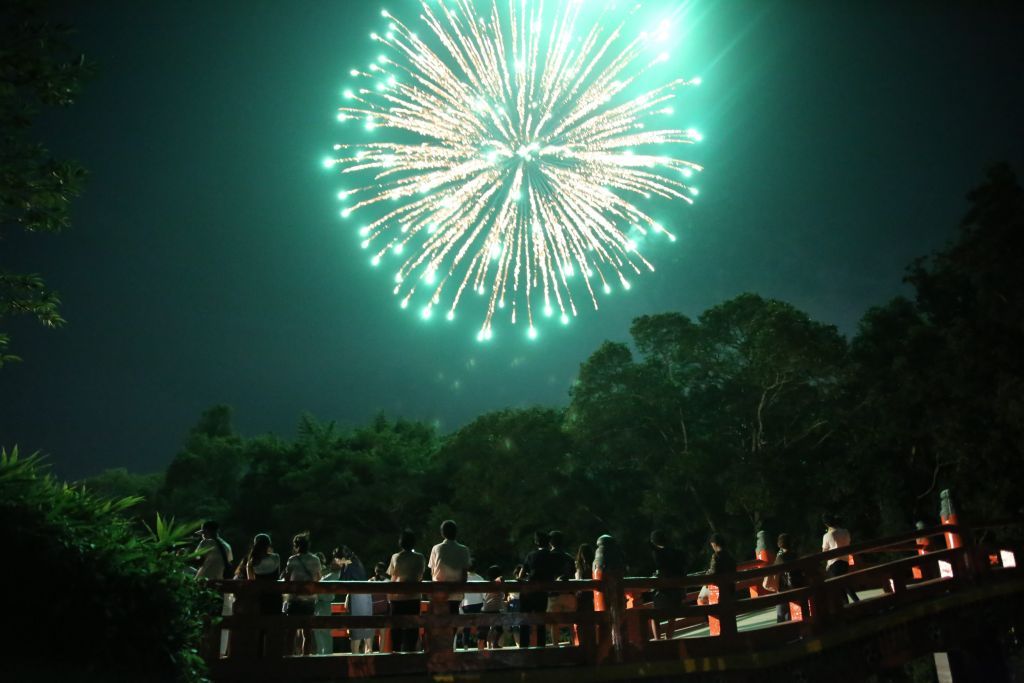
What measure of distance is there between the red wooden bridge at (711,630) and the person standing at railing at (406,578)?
30 centimetres

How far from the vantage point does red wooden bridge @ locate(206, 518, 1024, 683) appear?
260 inches

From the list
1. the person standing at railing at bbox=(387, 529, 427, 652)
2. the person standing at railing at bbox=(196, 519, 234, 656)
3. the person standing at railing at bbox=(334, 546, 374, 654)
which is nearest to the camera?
the person standing at railing at bbox=(196, 519, 234, 656)

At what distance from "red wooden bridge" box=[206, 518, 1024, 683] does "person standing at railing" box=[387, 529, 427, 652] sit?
0.98 feet

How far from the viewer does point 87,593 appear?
17.0 ft

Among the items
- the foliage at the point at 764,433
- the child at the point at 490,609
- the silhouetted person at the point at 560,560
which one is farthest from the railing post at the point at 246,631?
the foliage at the point at 764,433

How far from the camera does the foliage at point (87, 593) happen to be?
5.00m

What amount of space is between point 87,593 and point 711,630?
619cm

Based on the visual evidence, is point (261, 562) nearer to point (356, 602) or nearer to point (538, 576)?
point (356, 602)

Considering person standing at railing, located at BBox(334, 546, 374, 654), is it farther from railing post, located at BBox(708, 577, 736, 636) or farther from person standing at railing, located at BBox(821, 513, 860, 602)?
person standing at railing, located at BBox(821, 513, 860, 602)

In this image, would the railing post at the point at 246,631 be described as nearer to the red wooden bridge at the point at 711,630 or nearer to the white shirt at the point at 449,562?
the red wooden bridge at the point at 711,630

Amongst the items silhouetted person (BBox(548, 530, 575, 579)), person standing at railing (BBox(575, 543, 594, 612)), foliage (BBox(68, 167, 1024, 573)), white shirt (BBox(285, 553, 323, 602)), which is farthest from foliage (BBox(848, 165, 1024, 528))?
white shirt (BBox(285, 553, 323, 602))

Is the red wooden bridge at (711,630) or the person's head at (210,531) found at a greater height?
the person's head at (210,531)

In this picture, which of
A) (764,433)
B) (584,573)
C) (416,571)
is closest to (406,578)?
(416,571)

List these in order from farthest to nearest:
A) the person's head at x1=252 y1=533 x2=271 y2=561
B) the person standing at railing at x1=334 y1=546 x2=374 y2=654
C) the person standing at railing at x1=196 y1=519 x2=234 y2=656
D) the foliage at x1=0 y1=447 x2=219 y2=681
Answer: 1. the person standing at railing at x1=334 y1=546 x2=374 y2=654
2. the person's head at x1=252 y1=533 x2=271 y2=561
3. the person standing at railing at x1=196 y1=519 x2=234 y2=656
4. the foliage at x1=0 y1=447 x2=219 y2=681
